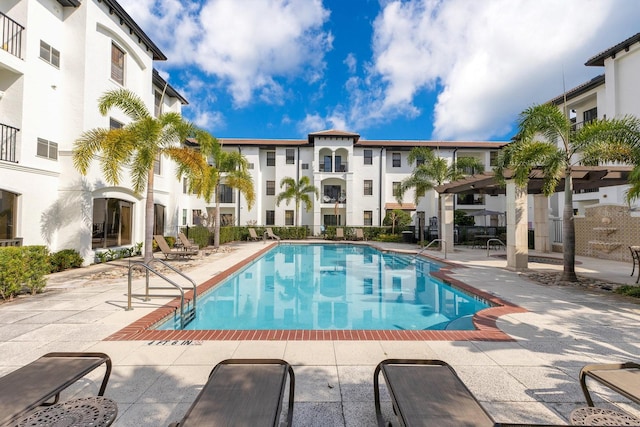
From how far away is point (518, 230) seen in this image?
11352 millimetres

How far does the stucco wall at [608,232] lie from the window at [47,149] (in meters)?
25.0

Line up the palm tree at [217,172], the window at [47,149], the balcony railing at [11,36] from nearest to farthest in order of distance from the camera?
the balcony railing at [11,36], the window at [47,149], the palm tree at [217,172]

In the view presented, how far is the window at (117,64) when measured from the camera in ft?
45.7

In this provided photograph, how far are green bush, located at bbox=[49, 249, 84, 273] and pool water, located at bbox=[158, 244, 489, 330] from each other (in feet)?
20.3

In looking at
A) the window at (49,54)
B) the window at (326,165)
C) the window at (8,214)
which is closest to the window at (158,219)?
the window at (8,214)

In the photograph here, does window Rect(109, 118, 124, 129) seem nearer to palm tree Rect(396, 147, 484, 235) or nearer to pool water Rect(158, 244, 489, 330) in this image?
pool water Rect(158, 244, 489, 330)

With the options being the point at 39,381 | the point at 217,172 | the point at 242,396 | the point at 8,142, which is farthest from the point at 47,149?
the point at 242,396

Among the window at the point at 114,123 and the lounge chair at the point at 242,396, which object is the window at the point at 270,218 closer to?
the window at the point at 114,123

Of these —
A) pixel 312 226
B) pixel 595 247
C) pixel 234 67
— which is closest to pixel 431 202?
pixel 312 226

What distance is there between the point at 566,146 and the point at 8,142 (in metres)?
18.5

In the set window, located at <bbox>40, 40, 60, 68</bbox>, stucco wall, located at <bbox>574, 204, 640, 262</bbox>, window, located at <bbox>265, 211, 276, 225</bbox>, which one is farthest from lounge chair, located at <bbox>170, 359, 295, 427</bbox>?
window, located at <bbox>265, 211, 276, 225</bbox>

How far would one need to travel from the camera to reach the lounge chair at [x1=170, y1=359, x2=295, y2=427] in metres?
1.99

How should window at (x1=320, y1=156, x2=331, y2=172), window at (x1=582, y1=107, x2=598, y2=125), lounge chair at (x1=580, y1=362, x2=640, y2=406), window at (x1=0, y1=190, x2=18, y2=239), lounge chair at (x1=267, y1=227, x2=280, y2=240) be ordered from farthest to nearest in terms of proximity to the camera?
→ window at (x1=320, y1=156, x2=331, y2=172) → lounge chair at (x1=267, y1=227, x2=280, y2=240) → window at (x1=582, y1=107, x2=598, y2=125) → window at (x1=0, y1=190, x2=18, y2=239) → lounge chair at (x1=580, y1=362, x2=640, y2=406)

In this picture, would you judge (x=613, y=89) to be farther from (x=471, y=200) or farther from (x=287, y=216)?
(x=287, y=216)
